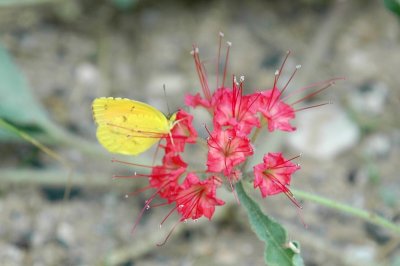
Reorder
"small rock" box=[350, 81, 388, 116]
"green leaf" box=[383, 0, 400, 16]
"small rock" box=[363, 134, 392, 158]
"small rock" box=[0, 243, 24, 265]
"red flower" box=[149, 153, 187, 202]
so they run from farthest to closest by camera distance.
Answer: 1. "small rock" box=[350, 81, 388, 116]
2. "small rock" box=[363, 134, 392, 158]
3. "small rock" box=[0, 243, 24, 265]
4. "green leaf" box=[383, 0, 400, 16]
5. "red flower" box=[149, 153, 187, 202]

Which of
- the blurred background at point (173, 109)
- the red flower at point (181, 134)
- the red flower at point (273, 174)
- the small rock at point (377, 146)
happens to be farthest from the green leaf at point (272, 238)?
the small rock at point (377, 146)

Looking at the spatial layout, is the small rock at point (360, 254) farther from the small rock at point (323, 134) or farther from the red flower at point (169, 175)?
the red flower at point (169, 175)

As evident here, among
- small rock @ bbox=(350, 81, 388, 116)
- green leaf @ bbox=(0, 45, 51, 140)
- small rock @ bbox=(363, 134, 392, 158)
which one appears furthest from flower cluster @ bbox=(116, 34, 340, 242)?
small rock @ bbox=(350, 81, 388, 116)

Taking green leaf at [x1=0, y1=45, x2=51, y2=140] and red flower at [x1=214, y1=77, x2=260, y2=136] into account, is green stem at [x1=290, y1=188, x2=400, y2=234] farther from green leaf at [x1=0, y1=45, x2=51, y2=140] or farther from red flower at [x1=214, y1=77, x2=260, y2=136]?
green leaf at [x1=0, y1=45, x2=51, y2=140]

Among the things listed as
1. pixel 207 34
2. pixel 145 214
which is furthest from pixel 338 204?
pixel 207 34

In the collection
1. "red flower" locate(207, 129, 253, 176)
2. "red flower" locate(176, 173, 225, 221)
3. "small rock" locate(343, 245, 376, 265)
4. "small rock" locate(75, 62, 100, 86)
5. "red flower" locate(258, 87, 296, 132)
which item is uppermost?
"red flower" locate(258, 87, 296, 132)

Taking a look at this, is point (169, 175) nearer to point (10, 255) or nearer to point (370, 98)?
point (10, 255)
